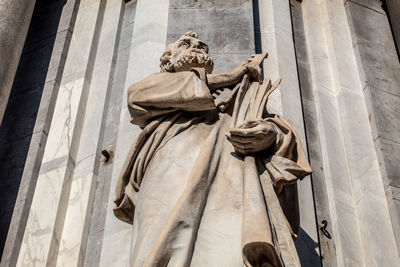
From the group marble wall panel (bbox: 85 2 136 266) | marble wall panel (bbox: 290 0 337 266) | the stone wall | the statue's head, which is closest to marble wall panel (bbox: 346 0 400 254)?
the stone wall

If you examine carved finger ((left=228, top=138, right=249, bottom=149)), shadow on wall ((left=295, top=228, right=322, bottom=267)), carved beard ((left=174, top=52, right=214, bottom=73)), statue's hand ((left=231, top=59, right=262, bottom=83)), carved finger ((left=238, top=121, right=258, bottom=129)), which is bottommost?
shadow on wall ((left=295, top=228, right=322, bottom=267))

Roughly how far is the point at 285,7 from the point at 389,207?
9.40 feet

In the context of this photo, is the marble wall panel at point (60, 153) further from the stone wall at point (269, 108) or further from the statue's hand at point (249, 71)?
the statue's hand at point (249, 71)

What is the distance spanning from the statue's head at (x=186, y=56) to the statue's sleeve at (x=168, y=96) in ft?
0.92

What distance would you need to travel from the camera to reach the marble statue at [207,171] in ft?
17.6

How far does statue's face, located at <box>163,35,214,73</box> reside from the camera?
264 inches

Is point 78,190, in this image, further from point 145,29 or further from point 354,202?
point 354,202

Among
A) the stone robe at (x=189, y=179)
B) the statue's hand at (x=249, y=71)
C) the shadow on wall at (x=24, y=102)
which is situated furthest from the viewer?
the shadow on wall at (x=24, y=102)

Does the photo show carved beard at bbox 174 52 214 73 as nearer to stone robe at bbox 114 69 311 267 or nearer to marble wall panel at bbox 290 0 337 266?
stone robe at bbox 114 69 311 267

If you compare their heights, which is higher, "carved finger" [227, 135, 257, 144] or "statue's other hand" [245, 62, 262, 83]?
"statue's other hand" [245, 62, 262, 83]

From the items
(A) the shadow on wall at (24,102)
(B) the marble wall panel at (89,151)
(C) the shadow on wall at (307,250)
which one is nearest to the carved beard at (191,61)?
(C) the shadow on wall at (307,250)

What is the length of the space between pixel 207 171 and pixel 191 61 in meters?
1.27

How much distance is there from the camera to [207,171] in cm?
577

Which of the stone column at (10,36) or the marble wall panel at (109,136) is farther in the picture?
the stone column at (10,36)
